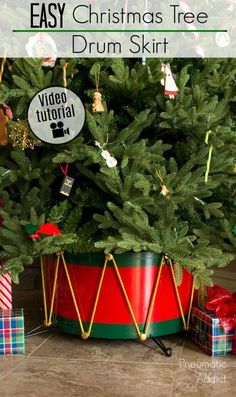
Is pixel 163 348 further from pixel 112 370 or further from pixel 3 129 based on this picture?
pixel 3 129

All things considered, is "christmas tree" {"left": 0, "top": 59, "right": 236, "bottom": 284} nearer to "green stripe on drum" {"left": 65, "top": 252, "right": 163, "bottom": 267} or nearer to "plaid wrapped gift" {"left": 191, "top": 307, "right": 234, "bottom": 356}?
"green stripe on drum" {"left": 65, "top": 252, "right": 163, "bottom": 267}

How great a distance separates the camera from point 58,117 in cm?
193

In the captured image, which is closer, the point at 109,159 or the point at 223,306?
the point at 109,159

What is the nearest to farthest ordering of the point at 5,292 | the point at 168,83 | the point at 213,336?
the point at 168,83
the point at 213,336
the point at 5,292

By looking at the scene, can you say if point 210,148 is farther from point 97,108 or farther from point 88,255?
point 88,255

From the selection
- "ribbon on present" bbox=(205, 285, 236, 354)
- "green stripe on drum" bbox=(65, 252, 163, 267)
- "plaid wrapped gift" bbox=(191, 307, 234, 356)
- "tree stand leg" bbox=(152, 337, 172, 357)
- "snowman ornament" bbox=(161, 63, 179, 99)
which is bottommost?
"tree stand leg" bbox=(152, 337, 172, 357)

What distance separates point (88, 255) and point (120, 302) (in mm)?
190

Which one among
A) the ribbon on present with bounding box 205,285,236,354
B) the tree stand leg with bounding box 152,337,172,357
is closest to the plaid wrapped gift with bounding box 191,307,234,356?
the ribbon on present with bounding box 205,285,236,354

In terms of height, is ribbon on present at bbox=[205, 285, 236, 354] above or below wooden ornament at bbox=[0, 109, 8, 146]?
below

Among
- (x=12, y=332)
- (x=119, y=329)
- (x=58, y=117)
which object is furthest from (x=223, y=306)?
(x=58, y=117)

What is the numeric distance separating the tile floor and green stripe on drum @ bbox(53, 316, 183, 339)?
5cm

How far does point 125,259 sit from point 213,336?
0.38 meters

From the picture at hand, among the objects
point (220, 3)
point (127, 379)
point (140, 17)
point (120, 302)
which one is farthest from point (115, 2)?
point (127, 379)

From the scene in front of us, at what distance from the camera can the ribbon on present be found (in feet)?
6.51
